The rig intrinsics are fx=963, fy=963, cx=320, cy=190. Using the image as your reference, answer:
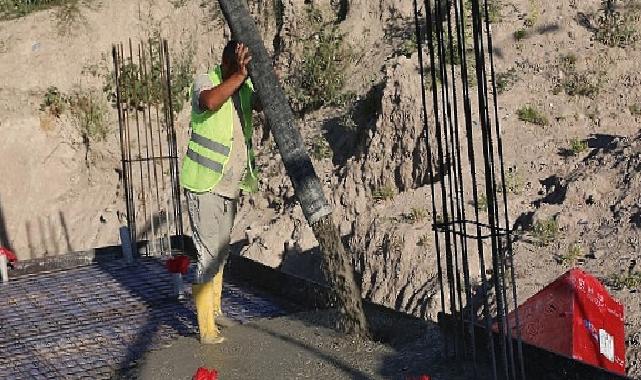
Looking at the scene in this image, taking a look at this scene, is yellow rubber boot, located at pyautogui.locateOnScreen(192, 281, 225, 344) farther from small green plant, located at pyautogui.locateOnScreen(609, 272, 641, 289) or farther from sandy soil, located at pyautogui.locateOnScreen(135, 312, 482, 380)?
small green plant, located at pyautogui.locateOnScreen(609, 272, 641, 289)

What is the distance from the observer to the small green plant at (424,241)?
715cm

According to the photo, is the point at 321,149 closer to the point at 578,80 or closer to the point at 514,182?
the point at 578,80

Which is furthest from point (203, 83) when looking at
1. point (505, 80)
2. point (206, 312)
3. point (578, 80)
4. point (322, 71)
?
point (322, 71)

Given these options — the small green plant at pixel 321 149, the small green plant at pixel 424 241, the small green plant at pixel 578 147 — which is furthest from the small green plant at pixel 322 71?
the small green plant at pixel 424 241

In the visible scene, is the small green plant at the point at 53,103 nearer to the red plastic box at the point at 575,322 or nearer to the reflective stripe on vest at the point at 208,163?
the reflective stripe on vest at the point at 208,163

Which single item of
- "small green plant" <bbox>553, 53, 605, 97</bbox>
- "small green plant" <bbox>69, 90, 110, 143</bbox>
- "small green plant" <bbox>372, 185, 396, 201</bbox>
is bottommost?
"small green plant" <bbox>372, 185, 396, 201</bbox>

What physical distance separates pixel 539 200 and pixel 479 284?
1305 millimetres

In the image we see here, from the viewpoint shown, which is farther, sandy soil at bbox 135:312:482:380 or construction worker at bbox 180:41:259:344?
construction worker at bbox 180:41:259:344

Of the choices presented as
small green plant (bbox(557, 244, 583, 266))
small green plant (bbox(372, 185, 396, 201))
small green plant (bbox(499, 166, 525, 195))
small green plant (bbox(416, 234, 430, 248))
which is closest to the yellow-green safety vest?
small green plant (bbox(416, 234, 430, 248))

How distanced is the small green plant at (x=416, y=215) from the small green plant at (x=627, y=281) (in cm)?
Result: 194

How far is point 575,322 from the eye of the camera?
4.15m

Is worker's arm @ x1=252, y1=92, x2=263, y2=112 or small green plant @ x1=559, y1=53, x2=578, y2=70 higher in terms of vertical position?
small green plant @ x1=559, y1=53, x2=578, y2=70

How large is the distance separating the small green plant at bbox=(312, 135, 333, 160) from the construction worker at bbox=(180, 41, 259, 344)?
4.92m

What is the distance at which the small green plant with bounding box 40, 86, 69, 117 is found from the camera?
13.8m
